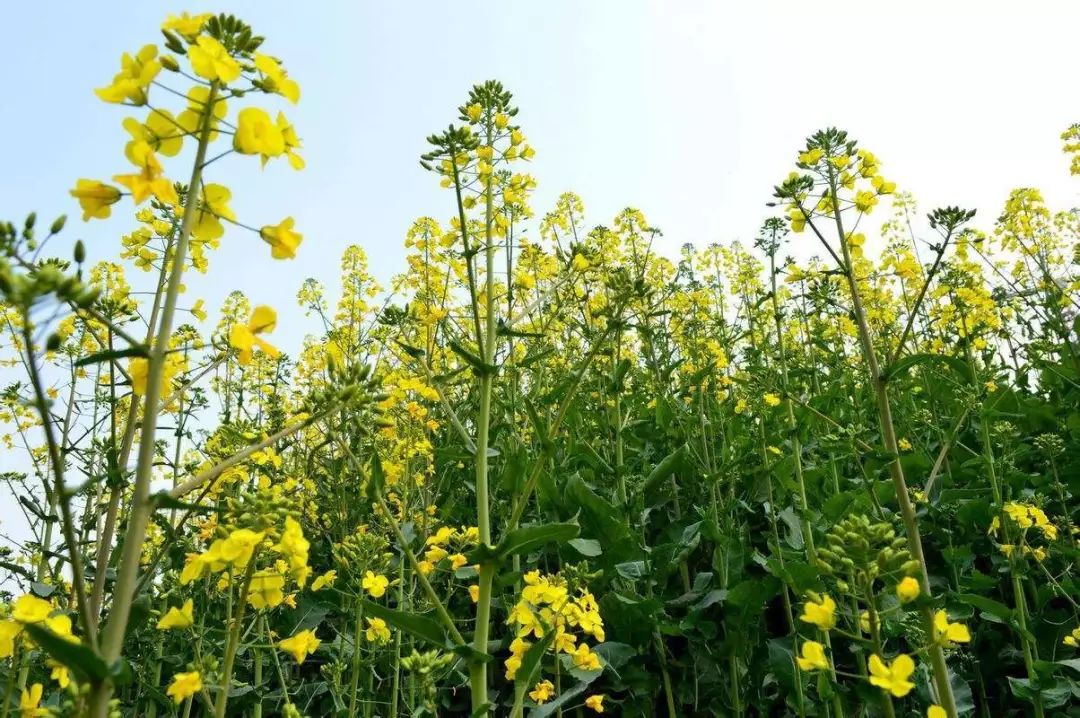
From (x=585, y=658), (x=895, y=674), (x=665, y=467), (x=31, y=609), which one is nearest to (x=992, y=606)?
(x=665, y=467)

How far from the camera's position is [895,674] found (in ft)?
5.98

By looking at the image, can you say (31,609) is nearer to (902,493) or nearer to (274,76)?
(274,76)

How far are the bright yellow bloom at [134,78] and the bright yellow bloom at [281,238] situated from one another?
Answer: 329 millimetres

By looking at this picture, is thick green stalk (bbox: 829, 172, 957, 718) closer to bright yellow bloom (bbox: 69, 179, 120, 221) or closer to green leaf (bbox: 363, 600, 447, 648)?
green leaf (bbox: 363, 600, 447, 648)

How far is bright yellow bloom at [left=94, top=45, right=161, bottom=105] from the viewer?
1.42m

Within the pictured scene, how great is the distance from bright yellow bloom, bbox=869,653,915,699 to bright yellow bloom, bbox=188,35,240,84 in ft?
6.43

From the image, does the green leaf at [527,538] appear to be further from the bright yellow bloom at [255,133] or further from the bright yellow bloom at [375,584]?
the bright yellow bloom at [255,133]

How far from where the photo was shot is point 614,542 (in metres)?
4.26

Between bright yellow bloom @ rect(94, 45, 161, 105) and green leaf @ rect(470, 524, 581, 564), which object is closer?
bright yellow bloom @ rect(94, 45, 161, 105)

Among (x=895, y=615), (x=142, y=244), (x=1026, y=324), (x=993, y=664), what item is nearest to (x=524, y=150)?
(x=142, y=244)

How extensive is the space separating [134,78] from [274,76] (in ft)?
0.85

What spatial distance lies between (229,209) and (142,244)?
2.25 m

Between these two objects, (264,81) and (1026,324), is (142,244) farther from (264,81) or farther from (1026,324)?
(1026,324)

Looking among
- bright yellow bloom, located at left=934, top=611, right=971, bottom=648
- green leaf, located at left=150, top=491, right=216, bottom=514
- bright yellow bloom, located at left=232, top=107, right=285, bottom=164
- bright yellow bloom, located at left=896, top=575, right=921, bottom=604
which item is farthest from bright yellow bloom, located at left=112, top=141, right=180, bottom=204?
bright yellow bloom, located at left=934, top=611, right=971, bottom=648
